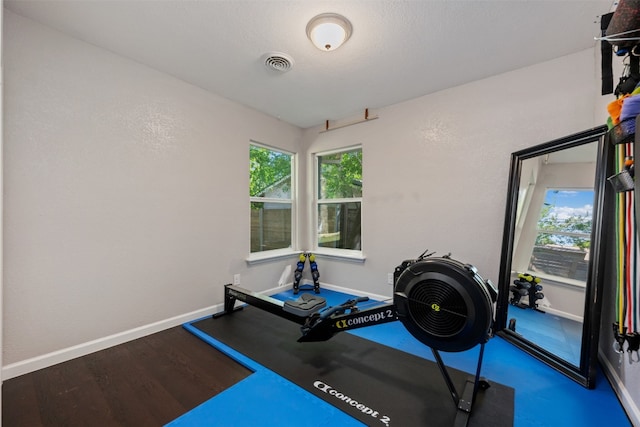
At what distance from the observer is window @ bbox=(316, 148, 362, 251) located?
3811 mm

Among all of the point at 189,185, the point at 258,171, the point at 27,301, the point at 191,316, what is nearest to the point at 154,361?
the point at 191,316

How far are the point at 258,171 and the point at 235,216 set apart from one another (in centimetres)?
75

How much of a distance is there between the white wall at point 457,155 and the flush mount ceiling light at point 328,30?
1.49 meters

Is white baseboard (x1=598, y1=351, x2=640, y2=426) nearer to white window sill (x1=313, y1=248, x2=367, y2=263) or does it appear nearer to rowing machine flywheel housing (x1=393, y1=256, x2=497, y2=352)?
rowing machine flywheel housing (x1=393, y1=256, x2=497, y2=352)

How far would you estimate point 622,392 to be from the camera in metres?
1.61

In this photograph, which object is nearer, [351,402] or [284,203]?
[351,402]

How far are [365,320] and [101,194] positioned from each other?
7.79ft

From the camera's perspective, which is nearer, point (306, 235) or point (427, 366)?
point (427, 366)

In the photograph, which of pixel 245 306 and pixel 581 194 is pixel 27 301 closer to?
pixel 245 306

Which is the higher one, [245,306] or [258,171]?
[258,171]

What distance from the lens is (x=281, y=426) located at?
1.43m

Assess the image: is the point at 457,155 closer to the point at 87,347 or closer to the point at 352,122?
the point at 352,122

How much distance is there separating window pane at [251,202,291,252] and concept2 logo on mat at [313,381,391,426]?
2.15 meters

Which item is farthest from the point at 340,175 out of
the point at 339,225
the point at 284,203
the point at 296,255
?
the point at 296,255
